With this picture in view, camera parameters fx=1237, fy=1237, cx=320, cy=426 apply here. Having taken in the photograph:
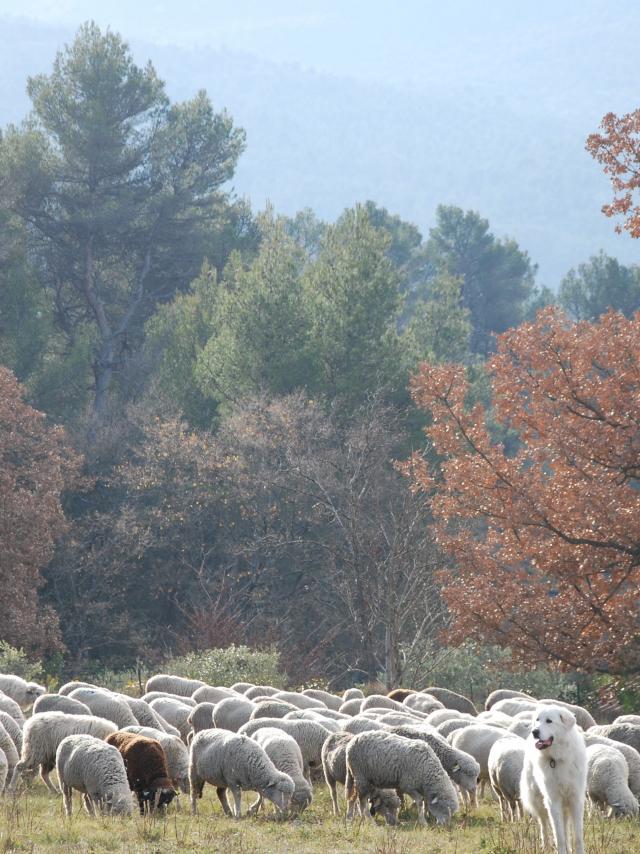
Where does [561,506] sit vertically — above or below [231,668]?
above

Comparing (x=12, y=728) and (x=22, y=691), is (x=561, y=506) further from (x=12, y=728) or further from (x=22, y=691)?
(x=12, y=728)

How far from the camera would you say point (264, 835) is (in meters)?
11.0

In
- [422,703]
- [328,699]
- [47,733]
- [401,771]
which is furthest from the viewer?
[328,699]

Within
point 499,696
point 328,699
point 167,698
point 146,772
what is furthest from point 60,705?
point 499,696

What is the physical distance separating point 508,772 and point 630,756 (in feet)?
4.91

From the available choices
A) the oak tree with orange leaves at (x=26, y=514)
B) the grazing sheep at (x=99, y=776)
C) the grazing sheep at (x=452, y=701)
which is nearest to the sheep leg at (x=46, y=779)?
the grazing sheep at (x=99, y=776)

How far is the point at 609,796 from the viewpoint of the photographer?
11844mm

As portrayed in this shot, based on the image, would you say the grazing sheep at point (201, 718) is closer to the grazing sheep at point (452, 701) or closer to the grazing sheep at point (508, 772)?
the grazing sheep at point (508, 772)

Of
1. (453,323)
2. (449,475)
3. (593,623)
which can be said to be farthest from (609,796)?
(453,323)

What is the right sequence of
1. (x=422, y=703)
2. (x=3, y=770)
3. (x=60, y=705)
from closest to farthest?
1. (x=3, y=770)
2. (x=60, y=705)
3. (x=422, y=703)

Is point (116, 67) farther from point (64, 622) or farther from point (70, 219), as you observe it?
point (64, 622)

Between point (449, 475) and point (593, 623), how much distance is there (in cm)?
328

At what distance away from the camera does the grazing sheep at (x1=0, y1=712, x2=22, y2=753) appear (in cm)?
1440

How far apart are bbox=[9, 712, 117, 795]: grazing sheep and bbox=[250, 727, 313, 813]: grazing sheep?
5.69ft
